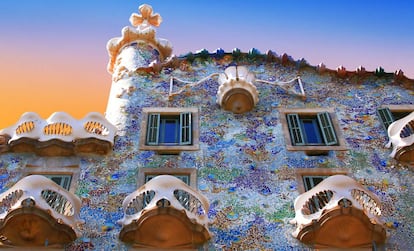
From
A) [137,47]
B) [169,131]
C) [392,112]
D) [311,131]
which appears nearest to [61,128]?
[169,131]

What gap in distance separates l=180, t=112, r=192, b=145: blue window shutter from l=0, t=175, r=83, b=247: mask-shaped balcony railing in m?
3.42

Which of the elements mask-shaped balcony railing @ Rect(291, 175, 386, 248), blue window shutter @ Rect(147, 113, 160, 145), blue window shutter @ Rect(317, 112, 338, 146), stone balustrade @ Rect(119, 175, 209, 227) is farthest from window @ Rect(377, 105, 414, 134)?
stone balustrade @ Rect(119, 175, 209, 227)

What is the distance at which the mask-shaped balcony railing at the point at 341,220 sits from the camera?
37.2ft

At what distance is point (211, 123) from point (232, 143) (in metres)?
0.94

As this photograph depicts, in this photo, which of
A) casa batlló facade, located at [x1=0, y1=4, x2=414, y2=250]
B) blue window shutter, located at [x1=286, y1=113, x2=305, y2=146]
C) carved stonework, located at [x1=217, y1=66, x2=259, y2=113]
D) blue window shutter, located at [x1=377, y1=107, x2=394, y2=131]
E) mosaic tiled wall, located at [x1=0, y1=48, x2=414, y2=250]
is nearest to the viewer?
casa batlló facade, located at [x1=0, y1=4, x2=414, y2=250]

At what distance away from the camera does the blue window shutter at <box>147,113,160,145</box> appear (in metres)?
14.6

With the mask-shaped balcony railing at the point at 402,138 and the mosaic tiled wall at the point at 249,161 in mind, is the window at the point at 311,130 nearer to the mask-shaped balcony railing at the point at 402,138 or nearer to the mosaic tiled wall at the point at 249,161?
the mosaic tiled wall at the point at 249,161

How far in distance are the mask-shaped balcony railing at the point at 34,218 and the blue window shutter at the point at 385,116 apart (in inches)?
A: 291

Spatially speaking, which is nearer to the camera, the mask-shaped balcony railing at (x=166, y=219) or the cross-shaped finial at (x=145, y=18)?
the mask-shaped balcony railing at (x=166, y=219)

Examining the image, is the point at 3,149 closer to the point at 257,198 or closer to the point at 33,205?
the point at 33,205

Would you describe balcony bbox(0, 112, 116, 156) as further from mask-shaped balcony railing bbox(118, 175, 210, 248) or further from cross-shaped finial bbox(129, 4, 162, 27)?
cross-shaped finial bbox(129, 4, 162, 27)

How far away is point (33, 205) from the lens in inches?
440

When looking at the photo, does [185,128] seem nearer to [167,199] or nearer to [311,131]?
[311,131]

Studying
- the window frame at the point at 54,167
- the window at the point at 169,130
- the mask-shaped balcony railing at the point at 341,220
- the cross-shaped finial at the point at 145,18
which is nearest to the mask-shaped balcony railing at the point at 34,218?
the window frame at the point at 54,167
